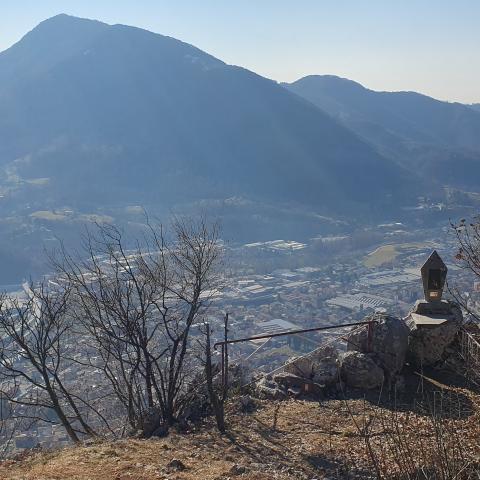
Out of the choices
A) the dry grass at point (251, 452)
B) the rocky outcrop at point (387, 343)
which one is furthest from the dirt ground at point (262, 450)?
the rocky outcrop at point (387, 343)

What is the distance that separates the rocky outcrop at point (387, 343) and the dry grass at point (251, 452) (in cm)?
99

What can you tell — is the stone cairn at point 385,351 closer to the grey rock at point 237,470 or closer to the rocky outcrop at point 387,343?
the rocky outcrop at point 387,343

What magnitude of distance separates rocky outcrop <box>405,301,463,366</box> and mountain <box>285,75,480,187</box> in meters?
87.8

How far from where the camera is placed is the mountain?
9969cm

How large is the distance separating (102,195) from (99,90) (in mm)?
41004

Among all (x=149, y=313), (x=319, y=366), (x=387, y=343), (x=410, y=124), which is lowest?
(x=319, y=366)

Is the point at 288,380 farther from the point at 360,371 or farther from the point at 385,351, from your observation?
the point at 385,351

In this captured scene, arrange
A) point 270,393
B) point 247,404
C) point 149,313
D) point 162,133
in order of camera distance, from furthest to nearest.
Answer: point 162,133
point 149,313
point 270,393
point 247,404

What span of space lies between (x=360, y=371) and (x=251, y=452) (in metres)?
2.42

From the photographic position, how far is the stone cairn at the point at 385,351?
799 centimetres

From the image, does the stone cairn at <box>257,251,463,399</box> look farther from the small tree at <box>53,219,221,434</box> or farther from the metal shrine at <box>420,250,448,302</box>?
the small tree at <box>53,219,221,434</box>

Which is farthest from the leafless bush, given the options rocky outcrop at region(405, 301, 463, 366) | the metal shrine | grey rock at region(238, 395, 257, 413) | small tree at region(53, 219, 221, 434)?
small tree at region(53, 219, 221, 434)

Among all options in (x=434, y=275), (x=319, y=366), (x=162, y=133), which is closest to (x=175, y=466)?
(x=319, y=366)

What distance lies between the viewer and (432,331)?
8.10 m
